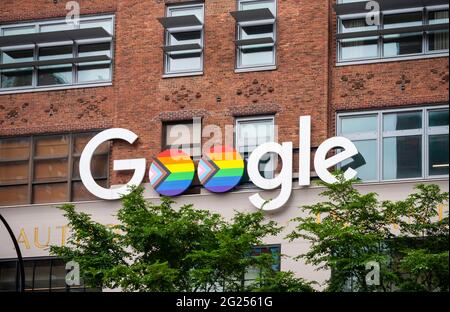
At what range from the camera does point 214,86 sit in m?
42.2

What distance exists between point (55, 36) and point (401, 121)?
1327 cm

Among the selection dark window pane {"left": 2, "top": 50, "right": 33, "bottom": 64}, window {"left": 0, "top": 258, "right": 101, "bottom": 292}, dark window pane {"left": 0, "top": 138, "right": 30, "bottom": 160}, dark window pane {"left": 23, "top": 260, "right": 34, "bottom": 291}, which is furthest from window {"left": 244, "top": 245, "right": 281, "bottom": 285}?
dark window pane {"left": 2, "top": 50, "right": 33, "bottom": 64}

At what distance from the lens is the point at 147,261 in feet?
114

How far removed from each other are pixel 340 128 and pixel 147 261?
9558 mm

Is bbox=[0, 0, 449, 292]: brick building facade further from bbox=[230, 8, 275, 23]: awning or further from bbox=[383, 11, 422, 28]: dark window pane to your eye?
bbox=[383, 11, 422, 28]: dark window pane

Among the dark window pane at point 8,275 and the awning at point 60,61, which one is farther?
the awning at point 60,61

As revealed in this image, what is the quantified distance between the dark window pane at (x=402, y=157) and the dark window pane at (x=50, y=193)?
1201 cm

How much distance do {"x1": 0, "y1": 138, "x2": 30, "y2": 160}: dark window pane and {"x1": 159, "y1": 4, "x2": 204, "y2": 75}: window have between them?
6.23 meters

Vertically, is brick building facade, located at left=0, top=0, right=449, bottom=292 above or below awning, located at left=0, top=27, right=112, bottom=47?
below

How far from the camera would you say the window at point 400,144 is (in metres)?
39.1

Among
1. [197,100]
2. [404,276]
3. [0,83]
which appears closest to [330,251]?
[404,276]

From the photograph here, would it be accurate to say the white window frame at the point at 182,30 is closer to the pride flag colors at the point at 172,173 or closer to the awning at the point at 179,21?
the awning at the point at 179,21

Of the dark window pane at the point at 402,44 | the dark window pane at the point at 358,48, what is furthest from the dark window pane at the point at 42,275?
the dark window pane at the point at 402,44

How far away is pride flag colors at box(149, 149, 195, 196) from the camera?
1624 inches
